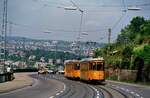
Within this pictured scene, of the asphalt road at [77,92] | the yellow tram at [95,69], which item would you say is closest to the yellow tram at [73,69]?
the yellow tram at [95,69]

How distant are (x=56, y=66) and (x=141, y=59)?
116368mm

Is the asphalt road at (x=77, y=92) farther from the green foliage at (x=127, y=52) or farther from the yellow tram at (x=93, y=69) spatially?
the green foliage at (x=127, y=52)

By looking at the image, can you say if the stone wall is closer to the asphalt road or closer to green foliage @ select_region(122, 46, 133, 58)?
green foliage @ select_region(122, 46, 133, 58)

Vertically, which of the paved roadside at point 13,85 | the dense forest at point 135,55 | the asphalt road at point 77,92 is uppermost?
the dense forest at point 135,55

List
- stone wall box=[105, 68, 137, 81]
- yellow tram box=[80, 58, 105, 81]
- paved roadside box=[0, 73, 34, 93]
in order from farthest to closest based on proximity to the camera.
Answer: stone wall box=[105, 68, 137, 81], yellow tram box=[80, 58, 105, 81], paved roadside box=[0, 73, 34, 93]

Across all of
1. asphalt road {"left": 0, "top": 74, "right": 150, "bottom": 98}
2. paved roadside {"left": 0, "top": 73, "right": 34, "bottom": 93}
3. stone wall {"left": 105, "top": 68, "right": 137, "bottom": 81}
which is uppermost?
stone wall {"left": 105, "top": 68, "right": 137, "bottom": 81}

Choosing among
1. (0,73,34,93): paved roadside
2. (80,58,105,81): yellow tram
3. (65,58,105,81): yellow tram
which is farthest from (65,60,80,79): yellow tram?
(80,58,105,81): yellow tram

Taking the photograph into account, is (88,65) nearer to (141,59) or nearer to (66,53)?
(141,59)

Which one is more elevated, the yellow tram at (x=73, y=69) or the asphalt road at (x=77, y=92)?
the yellow tram at (x=73, y=69)

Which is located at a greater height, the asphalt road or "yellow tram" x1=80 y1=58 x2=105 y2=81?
"yellow tram" x1=80 y1=58 x2=105 y2=81

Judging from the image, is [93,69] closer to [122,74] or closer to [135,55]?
[135,55]

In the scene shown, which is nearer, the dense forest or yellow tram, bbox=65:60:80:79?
the dense forest

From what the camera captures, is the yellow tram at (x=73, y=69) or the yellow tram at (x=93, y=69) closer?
the yellow tram at (x=93, y=69)

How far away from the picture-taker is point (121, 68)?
82.6m
